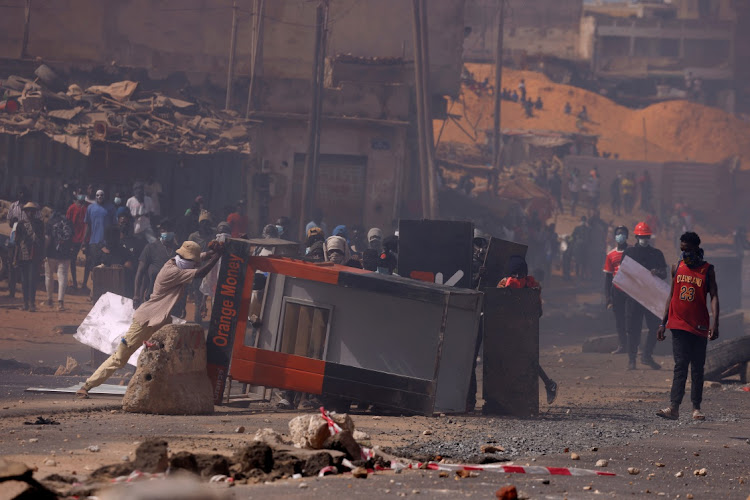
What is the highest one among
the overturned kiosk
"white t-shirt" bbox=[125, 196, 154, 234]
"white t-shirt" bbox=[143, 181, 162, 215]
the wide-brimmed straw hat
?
"white t-shirt" bbox=[143, 181, 162, 215]

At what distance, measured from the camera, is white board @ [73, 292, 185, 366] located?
1215 cm

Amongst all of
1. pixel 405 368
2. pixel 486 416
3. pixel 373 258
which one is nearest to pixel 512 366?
pixel 486 416

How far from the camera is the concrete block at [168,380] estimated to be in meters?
9.38

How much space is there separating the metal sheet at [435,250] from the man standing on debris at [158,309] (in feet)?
7.15

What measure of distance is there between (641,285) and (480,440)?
7078mm

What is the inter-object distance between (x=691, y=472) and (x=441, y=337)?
2.90m

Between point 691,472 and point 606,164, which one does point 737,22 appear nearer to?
point 606,164

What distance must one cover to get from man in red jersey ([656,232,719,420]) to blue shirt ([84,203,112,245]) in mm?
11859

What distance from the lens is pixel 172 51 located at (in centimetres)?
3378

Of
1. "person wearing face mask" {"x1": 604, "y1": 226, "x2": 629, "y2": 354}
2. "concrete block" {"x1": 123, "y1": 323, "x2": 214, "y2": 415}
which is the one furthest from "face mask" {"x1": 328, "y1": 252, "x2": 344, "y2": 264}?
"person wearing face mask" {"x1": 604, "y1": 226, "x2": 629, "y2": 354}

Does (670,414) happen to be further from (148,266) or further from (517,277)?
(148,266)

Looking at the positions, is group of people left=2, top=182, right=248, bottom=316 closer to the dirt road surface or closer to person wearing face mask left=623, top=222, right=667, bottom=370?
the dirt road surface

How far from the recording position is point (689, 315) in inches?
384

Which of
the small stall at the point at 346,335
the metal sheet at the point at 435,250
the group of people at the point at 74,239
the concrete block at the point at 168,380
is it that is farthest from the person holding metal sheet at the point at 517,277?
the group of people at the point at 74,239
